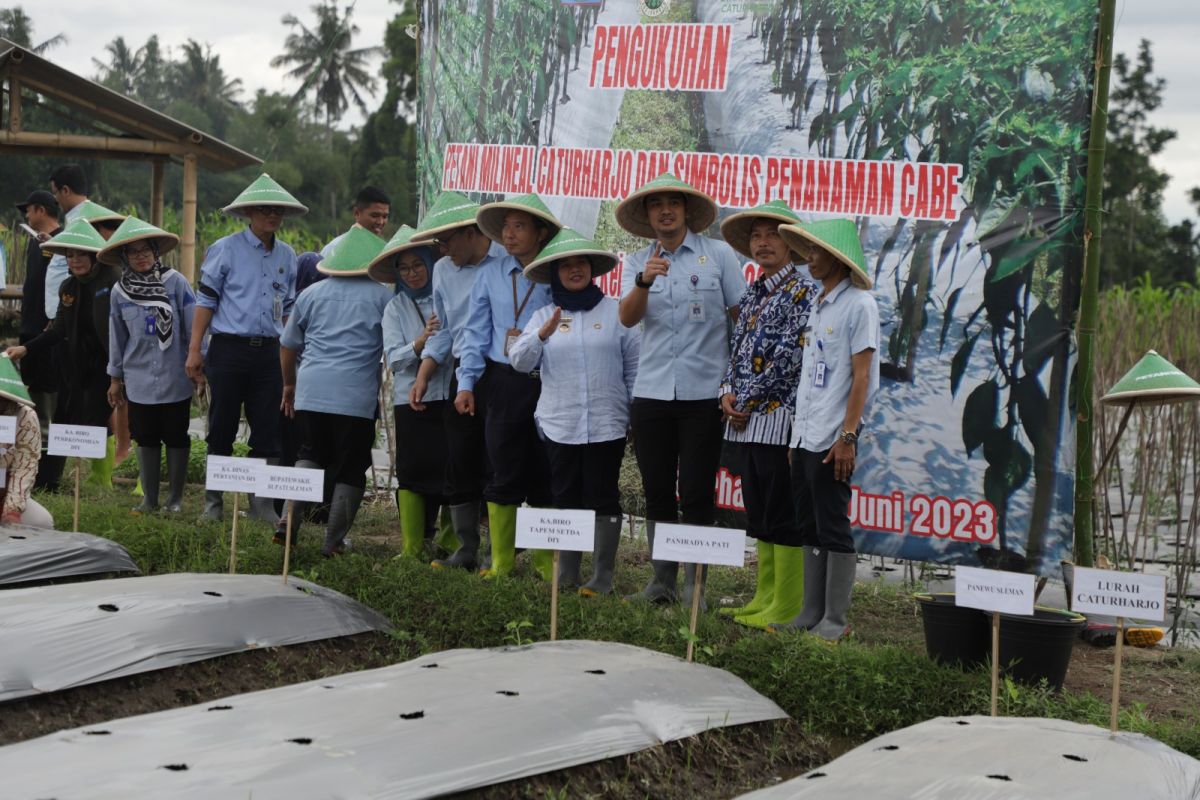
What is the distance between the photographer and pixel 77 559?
5691mm

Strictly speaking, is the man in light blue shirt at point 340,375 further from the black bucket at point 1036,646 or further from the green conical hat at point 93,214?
the black bucket at point 1036,646

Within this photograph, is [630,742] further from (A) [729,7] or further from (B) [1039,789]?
(A) [729,7]

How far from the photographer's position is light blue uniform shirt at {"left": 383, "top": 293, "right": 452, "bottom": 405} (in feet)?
20.1

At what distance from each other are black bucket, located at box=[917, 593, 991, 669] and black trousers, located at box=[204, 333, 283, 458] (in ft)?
12.5

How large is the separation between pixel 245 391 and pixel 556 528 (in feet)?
9.94

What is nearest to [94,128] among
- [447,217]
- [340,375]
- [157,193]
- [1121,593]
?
[157,193]

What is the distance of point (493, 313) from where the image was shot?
19.3 ft

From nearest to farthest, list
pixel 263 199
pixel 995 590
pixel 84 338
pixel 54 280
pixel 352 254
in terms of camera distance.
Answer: pixel 995 590
pixel 352 254
pixel 263 199
pixel 84 338
pixel 54 280

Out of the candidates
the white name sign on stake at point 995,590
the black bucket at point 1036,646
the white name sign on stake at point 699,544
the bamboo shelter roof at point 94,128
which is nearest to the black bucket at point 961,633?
the black bucket at point 1036,646

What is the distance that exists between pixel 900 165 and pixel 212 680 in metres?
3.46

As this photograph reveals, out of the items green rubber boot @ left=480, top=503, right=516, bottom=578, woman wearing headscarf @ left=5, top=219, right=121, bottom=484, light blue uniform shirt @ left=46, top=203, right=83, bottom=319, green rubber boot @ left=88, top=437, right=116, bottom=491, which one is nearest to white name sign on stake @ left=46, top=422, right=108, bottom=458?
woman wearing headscarf @ left=5, top=219, right=121, bottom=484

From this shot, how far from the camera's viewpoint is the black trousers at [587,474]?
18.4 feet

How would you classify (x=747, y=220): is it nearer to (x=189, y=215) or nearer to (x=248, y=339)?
(x=248, y=339)

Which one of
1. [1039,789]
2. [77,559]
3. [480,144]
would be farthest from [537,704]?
[480,144]
